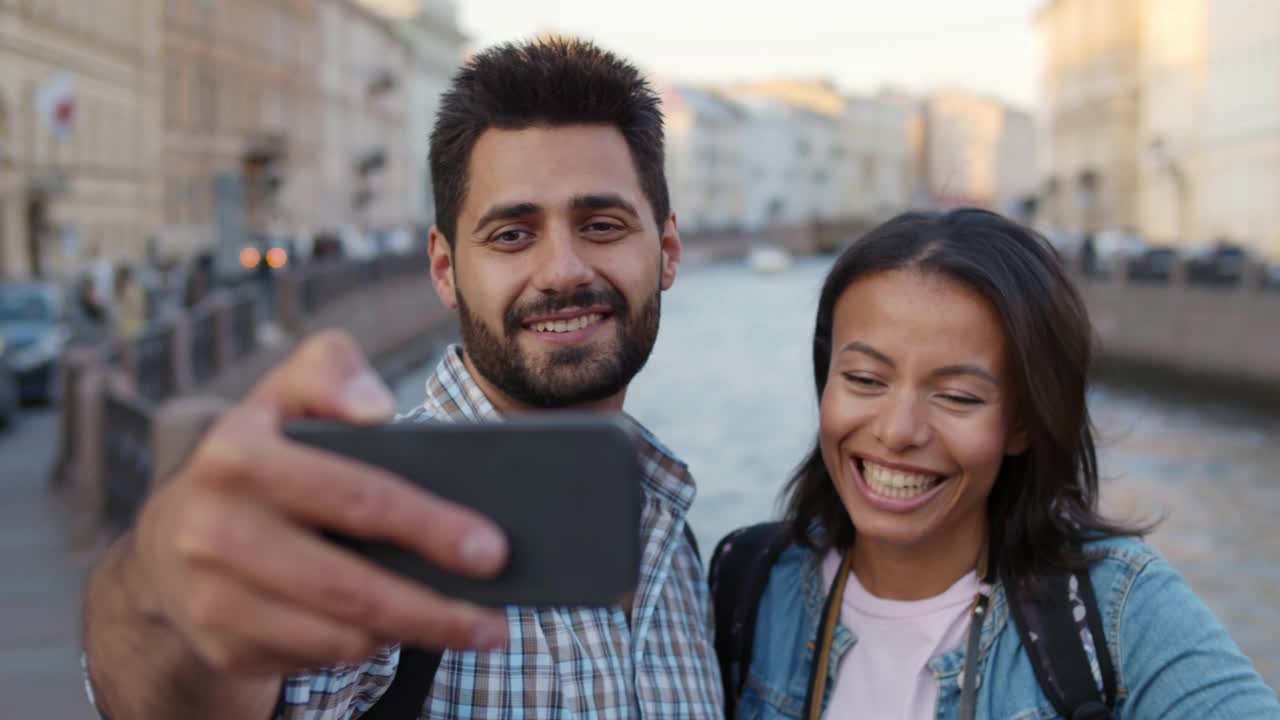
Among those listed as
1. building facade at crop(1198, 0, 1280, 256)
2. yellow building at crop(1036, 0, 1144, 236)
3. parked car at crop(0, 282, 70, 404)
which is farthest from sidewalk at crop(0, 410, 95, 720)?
yellow building at crop(1036, 0, 1144, 236)

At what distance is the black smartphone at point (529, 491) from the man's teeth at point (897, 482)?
136cm

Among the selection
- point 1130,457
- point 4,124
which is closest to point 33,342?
point 4,124

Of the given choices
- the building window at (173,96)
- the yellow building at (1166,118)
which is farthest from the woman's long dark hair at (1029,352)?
the building window at (173,96)

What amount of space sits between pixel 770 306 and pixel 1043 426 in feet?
175

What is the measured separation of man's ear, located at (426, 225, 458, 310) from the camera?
2.48 meters

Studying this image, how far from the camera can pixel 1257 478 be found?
19172 mm

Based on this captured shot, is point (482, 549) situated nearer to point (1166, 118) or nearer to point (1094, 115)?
point (1166, 118)

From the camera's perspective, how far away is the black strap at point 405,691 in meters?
1.79

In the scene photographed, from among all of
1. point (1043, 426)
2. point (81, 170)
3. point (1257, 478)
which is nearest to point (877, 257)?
point (1043, 426)

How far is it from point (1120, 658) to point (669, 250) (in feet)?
3.69

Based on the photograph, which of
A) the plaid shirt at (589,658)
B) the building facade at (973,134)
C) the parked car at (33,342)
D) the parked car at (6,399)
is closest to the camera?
the plaid shirt at (589,658)

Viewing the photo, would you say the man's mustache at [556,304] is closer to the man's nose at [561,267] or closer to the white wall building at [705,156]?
the man's nose at [561,267]

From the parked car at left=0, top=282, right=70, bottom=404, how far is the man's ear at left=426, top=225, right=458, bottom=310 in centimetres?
1748

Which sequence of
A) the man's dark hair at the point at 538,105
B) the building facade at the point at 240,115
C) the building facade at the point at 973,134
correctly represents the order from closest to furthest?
the man's dark hair at the point at 538,105, the building facade at the point at 240,115, the building facade at the point at 973,134
